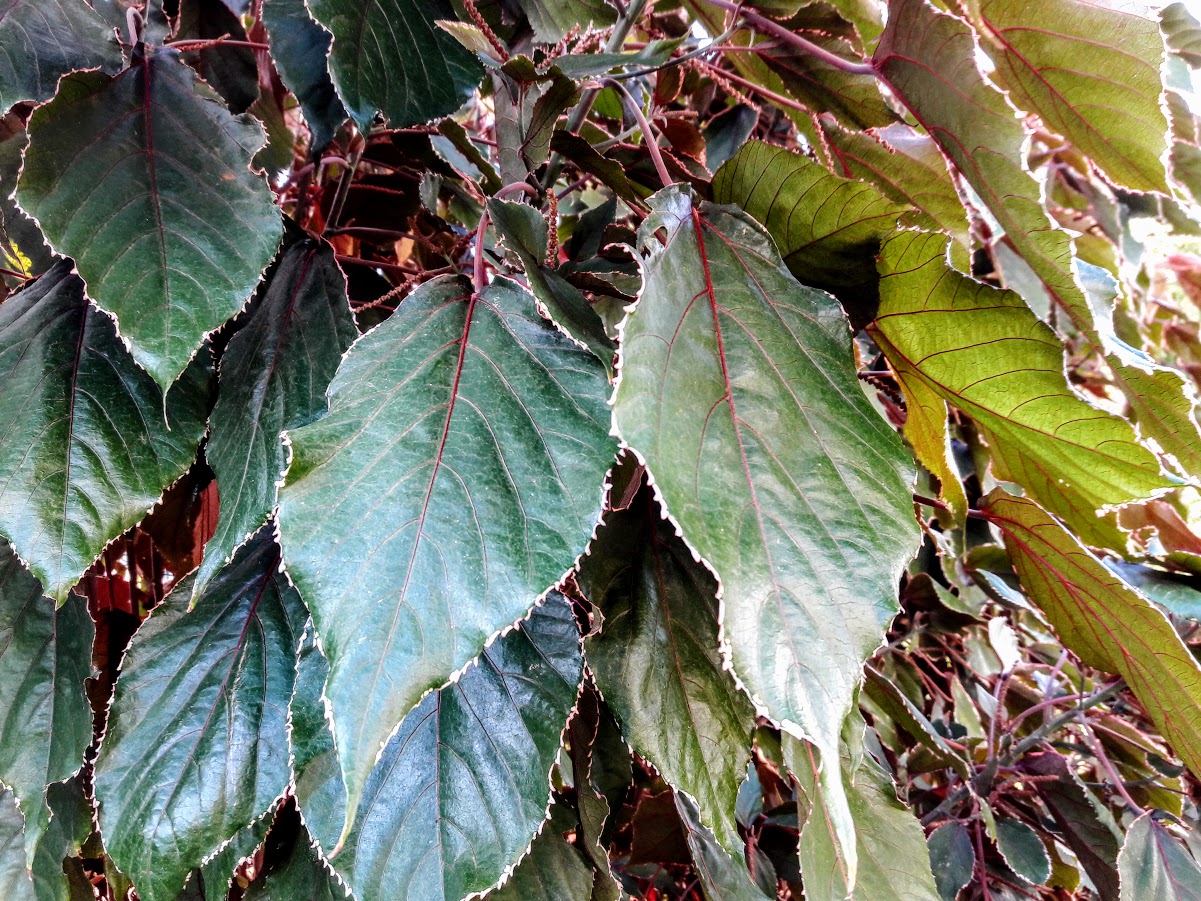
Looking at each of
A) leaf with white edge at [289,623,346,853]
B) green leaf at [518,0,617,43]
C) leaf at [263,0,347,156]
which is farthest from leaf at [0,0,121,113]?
leaf with white edge at [289,623,346,853]

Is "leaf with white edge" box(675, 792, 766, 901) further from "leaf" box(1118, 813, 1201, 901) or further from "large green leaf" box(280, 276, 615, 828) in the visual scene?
"leaf" box(1118, 813, 1201, 901)

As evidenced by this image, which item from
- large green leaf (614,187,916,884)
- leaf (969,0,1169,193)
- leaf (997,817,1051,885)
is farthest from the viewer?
leaf (997,817,1051,885)

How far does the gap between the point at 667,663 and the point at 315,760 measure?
217mm

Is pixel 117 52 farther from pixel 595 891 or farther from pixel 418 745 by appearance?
pixel 595 891

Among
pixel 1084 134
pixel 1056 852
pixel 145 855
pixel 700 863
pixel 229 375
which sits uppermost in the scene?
pixel 1084 134

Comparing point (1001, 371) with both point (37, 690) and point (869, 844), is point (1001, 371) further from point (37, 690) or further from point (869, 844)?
point (37, 690)

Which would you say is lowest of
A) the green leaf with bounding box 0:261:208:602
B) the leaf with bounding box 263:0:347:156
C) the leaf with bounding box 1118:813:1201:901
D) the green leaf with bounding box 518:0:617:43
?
the leaf with bounding box 1118:813:1201:901

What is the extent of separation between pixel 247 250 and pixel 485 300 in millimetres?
156

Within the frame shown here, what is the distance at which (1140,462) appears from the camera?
44 centimetres

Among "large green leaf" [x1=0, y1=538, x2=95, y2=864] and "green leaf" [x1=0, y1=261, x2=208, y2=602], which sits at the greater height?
"green leaf" [x1=0, y1=261, x2=208, y2=602]

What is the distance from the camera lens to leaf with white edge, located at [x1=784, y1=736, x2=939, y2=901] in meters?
0.44

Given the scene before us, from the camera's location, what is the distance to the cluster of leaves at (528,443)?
315mm

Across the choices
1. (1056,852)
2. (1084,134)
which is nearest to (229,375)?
(1084,134)

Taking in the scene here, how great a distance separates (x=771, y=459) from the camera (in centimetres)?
33
